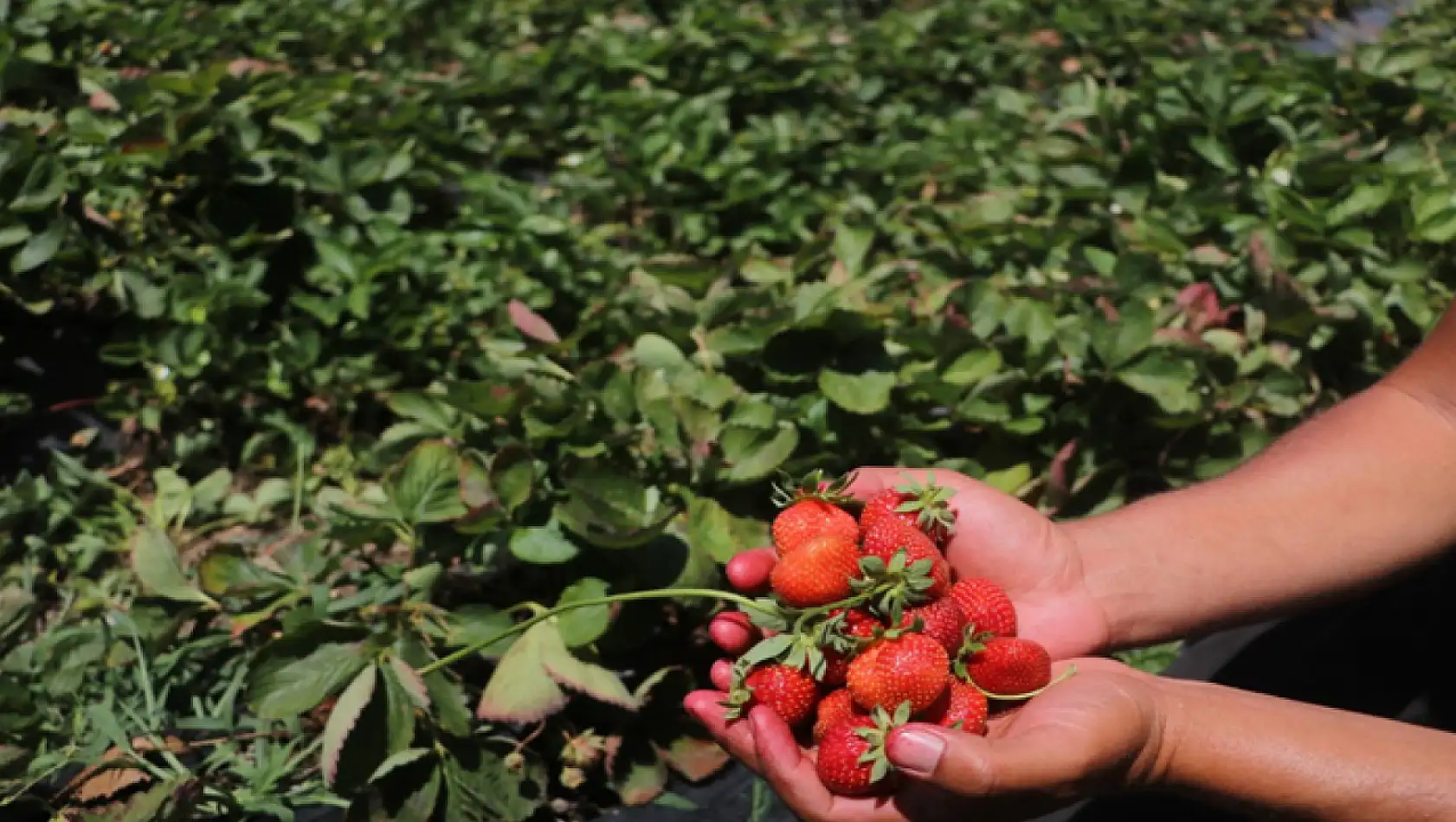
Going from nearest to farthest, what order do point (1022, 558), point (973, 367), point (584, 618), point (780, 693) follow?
point (780, 693) → point (1022, 558) → point (584, 618) → point (973, 367)

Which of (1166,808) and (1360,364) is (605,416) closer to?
(1166,808)

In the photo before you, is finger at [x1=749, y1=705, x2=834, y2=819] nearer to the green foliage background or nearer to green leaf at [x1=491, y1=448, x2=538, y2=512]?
the green foliage background

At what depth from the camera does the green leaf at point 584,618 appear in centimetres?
174

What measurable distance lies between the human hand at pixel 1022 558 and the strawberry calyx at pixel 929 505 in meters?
0.04

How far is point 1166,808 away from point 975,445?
0.79 m

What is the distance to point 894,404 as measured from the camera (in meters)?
2.21

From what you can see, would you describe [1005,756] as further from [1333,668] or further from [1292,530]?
[1333,668]

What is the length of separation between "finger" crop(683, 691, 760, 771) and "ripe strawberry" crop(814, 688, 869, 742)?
0.08 m

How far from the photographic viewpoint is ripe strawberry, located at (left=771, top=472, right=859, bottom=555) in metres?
1.46

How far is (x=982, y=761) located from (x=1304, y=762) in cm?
42

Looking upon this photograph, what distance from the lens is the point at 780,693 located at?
1.37 metres

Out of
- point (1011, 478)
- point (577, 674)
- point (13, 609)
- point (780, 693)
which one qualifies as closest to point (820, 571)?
point (780, 693)

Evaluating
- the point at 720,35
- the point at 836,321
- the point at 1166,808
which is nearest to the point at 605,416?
the point at 836,321

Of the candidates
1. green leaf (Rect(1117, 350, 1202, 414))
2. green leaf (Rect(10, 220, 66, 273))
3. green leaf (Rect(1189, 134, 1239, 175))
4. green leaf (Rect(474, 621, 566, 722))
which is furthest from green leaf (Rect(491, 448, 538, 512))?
green leaf (Rect(1189, 134, 1239, 175))
